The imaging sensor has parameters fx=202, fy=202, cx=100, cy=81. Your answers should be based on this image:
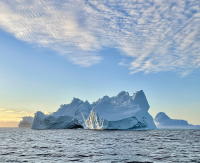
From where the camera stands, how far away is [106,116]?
1906 inches

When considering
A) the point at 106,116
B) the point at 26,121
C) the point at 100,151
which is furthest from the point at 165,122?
the point at 100,151

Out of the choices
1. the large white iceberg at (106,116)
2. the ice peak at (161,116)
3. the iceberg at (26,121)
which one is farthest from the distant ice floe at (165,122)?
the iceberg at (26,121)

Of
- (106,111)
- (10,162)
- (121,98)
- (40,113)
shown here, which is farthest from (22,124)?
(10,162)

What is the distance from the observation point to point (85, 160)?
11.8m

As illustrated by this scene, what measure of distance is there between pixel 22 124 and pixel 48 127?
6263 centimetres

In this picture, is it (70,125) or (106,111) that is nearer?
(106,111)

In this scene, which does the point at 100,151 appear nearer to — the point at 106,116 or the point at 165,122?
the point at 106,116

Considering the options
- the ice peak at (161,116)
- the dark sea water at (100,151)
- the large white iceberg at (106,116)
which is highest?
the ice peak at (161,116)

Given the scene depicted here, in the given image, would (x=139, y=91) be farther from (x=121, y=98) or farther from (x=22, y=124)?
(x=22, y=124)

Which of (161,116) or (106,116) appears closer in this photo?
(106,116)

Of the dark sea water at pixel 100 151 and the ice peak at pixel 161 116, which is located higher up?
the ice peak at pixel 161 116

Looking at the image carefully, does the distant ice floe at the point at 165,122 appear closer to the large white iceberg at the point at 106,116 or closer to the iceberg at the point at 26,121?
the large white iceberg at the point at 106,116

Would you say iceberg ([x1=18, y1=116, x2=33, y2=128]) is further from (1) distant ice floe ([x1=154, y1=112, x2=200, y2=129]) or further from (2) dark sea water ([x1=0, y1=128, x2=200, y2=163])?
(2) dark sea water ([x1=0, y1=128, x2=200, y2=163])

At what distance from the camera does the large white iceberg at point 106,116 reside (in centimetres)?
4834
